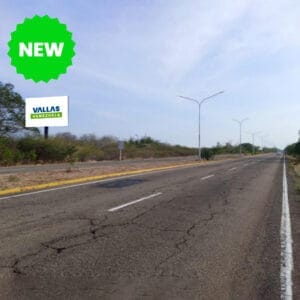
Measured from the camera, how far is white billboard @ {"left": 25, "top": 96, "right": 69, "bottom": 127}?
42.0 metres

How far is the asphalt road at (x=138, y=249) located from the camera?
18.9 feet

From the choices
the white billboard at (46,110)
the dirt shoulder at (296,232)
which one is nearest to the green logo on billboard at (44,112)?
the white billboard at (46,110)

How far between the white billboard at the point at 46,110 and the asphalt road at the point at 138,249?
94.4 feet

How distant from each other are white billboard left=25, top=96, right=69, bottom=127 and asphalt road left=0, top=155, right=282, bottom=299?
28.8 metres

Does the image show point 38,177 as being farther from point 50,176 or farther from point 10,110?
point 10,110

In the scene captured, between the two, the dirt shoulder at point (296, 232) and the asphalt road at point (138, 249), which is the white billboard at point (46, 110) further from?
the asphalt road at point (138, 249)

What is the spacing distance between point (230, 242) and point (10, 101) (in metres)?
48.6

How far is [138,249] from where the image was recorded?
308 inches

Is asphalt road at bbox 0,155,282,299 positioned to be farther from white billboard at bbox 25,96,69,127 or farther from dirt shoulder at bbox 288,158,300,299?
white billboard at bbox 25,96,69,127

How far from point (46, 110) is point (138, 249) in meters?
38.1

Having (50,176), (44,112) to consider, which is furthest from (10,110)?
(50,176)

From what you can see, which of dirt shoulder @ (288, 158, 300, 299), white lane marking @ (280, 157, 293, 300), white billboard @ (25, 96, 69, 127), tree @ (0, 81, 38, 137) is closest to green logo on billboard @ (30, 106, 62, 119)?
white billboard @ (25, 96, 69, 127)

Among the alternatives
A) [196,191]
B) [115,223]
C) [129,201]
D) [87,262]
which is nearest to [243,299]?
[87,262]

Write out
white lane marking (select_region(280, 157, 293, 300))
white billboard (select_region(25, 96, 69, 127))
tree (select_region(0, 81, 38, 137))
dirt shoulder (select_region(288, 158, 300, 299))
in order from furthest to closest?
tree (select_region(0, 81, 38, 137)), white billboard (select_region(25, 96, 69, 127)), dirt shoulder (select_region(288, 158, 300, 299)), white lane marking (select_region(280, 157, 293, 300))
